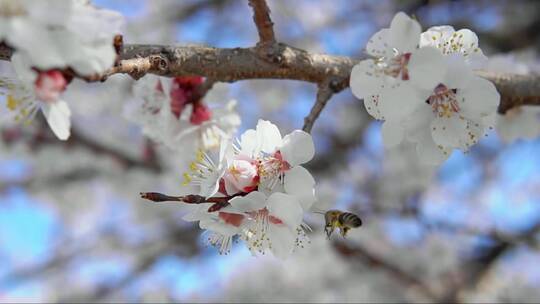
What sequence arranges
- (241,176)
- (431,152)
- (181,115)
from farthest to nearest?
1. (181,115)
2. (431,152)
3. (241,176)

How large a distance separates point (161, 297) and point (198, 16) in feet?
6.90

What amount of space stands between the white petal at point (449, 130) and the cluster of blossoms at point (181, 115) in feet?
2.16

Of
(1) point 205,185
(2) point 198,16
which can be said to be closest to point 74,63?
(1) point 205,185

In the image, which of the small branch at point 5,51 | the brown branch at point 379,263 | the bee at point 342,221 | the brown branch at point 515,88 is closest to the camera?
the small branch at point 5,51

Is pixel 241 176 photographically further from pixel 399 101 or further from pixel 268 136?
pixel 399 101

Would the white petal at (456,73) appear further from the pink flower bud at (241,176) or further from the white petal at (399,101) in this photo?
the pink flower bud at (241,176)

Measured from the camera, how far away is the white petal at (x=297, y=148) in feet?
3.83

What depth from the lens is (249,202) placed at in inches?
44.1

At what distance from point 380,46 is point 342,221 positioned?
0.36 m

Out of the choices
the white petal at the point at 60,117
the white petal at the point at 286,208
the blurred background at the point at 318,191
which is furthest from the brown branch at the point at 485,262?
the white petal at the point at 60,117

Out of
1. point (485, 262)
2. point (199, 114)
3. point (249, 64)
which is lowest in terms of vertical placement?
point (249, 64)

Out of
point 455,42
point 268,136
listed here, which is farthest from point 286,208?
point 455,42

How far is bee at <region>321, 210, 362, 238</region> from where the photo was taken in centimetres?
110

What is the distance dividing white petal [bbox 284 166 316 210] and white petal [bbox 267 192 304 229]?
0.9 inches
